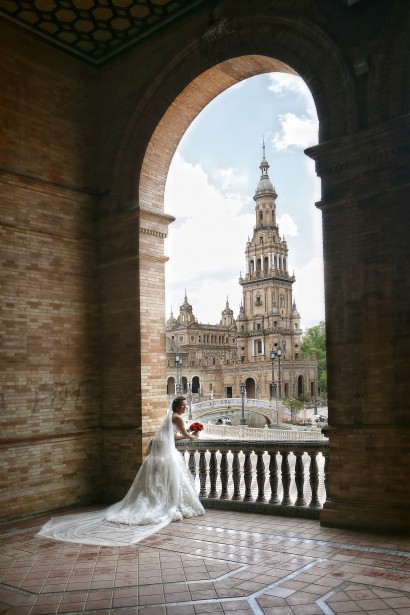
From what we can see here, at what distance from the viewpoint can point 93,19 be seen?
9594mm

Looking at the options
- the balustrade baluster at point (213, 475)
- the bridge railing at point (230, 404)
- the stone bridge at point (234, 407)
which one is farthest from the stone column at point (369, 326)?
the bridge railing at point (230, 404)

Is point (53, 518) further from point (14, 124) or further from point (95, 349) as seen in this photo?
point (14, 124)

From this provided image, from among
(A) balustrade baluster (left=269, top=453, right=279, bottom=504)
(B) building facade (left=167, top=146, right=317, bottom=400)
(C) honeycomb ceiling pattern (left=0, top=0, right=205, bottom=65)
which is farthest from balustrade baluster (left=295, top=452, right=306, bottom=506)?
(B) building facade (left=167, top=146, right=317, bottom=400)

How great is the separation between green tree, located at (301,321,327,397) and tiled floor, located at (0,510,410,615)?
7392 centimetres

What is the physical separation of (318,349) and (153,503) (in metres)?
80.4

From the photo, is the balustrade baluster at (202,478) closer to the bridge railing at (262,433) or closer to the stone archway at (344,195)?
the stone archway at (344,195)

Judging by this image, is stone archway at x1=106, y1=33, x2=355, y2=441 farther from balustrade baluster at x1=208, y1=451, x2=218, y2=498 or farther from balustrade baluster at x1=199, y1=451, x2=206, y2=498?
balustrade baluster at x1=208, y1=451, x2=218, y2=498

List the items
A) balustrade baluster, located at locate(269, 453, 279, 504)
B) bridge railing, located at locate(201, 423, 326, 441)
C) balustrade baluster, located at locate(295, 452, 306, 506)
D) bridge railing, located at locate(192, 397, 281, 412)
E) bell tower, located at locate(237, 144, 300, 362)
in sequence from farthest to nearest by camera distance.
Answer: bell tower, located at locate(237, 144, 300, 362), bridge railing, located at locate(192, 397, 281, 412), bridge railing, located at locate(201, 423, 326, 441), balustrade baluster, located at locate(269, 453, 279, 504), balustrade baluster, located at locate(295, 452, 306, 506)

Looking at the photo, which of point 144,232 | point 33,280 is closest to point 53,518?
point 33,280

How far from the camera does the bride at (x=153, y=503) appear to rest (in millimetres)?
7805

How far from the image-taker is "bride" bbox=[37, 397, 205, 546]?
7.80 metres

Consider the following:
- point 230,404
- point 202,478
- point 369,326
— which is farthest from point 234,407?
point 369,326

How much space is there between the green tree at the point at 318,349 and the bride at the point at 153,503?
72.5 meters

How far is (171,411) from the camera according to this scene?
8930 millimetres
